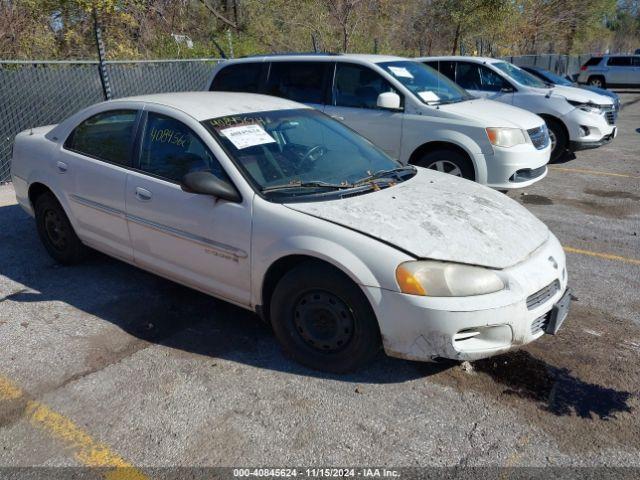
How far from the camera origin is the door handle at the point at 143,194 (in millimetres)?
3748

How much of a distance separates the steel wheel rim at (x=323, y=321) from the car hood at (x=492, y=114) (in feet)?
13.3

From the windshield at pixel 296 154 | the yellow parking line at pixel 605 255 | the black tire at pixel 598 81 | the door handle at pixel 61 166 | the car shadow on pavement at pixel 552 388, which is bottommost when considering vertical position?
the yellow parking line at pixel 605 255

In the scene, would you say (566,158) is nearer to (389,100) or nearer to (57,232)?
(389,100)

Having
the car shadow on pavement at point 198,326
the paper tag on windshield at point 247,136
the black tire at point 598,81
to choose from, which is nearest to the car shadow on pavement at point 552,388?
the car shadow on pavement at point 198,326

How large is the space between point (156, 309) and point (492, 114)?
4654 mm

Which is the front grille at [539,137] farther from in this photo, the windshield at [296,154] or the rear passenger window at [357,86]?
the windshield at [296,154]

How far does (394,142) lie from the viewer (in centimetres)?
671

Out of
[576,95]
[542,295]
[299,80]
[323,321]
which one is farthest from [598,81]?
[323,321]

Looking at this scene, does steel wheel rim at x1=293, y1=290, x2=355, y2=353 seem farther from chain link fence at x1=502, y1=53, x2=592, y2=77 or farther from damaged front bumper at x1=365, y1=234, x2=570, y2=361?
chain link fence at x1=502, y1=53, x2=592, y2=77

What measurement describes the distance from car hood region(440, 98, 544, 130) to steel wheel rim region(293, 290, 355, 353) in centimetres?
405

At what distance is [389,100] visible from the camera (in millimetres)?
6340

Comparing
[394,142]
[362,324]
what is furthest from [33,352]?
[394,142]

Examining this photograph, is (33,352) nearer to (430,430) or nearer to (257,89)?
(430,430)

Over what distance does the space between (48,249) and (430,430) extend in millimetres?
3771
